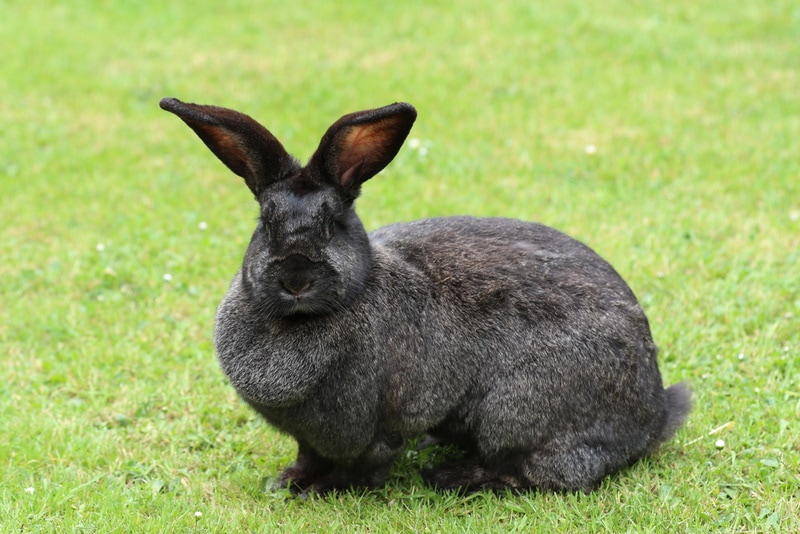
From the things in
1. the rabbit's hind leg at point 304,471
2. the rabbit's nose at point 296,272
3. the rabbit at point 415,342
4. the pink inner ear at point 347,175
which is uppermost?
the pink inner ear at point 347,175

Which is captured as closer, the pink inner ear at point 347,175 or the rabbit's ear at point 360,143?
the rabbit's ear at point 360,143

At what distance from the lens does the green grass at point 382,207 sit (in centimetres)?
464

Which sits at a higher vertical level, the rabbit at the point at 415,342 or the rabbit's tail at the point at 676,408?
the rabbit at the point at 415,342

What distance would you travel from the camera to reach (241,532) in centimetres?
431

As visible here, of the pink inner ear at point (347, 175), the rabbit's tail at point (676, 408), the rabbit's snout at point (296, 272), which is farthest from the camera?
the rabbit's tail at point (676, 408)

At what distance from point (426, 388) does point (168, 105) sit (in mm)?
1756

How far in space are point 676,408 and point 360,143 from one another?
216 cm

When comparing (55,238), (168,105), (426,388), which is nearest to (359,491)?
(426,388)

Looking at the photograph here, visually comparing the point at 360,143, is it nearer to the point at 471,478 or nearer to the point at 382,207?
the point at 471,478

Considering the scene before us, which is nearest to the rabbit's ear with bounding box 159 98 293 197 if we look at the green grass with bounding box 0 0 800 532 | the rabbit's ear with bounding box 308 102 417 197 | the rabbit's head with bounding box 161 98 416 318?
the rabbit's head with bounding box 161 98 416 318

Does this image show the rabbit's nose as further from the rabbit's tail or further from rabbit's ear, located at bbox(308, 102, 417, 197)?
the rabbit's tail

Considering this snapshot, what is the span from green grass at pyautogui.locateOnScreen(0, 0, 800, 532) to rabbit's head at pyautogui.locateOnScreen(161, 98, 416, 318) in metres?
1.11

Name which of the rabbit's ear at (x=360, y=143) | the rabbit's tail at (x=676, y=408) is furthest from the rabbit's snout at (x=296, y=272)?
the rabbit's tail at (x=676, y=408)

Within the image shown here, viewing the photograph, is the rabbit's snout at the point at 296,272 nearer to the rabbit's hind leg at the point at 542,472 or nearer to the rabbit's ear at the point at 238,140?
the rabbit's ear at the point at 238,140
